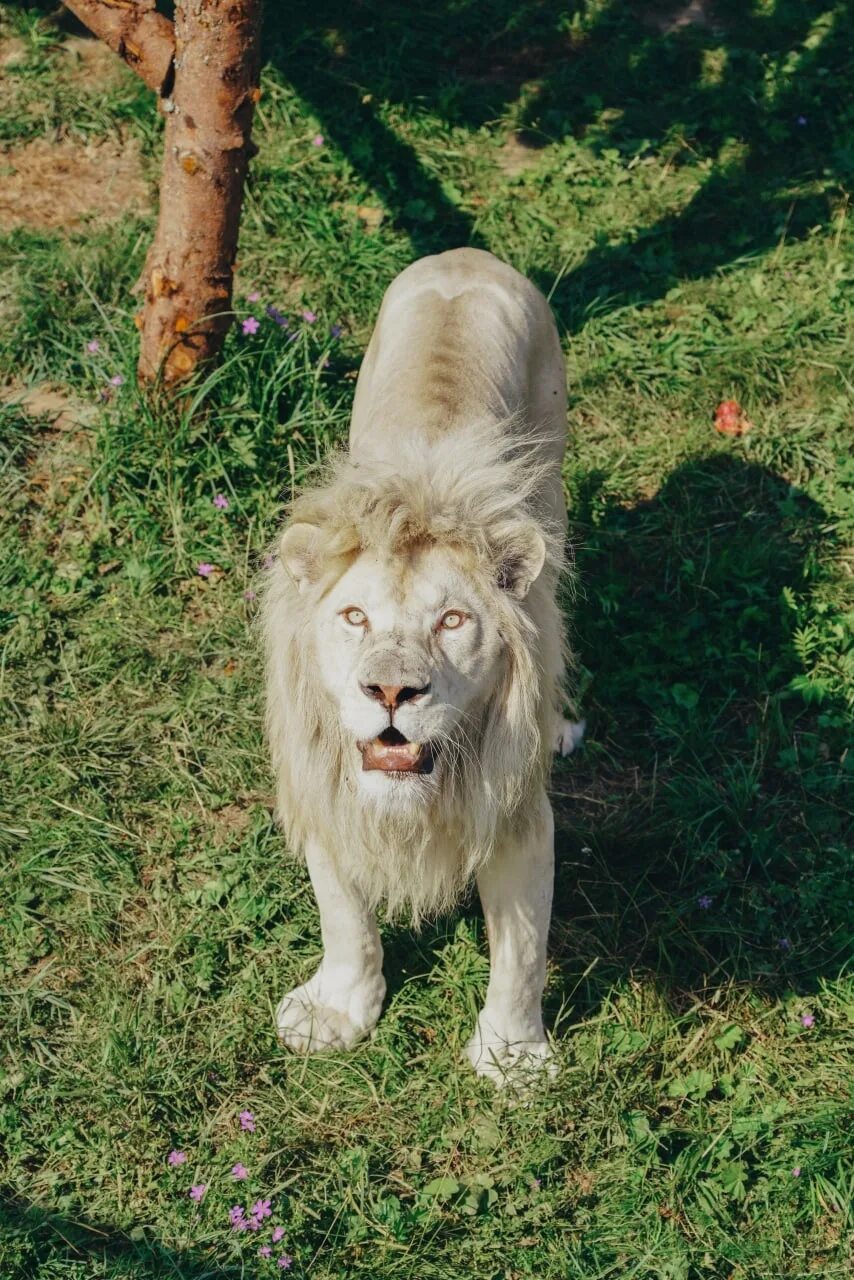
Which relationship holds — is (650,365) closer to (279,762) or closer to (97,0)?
(97,0)

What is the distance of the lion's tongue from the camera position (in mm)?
3426

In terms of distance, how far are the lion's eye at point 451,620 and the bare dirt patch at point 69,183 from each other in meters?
4.35

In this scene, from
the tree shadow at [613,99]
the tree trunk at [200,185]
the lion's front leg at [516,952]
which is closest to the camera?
the lion's front leg at [516,952]

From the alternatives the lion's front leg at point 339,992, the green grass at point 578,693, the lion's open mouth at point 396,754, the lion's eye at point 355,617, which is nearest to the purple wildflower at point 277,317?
the green grass at point 578,693

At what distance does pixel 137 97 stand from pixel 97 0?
2.07 metres

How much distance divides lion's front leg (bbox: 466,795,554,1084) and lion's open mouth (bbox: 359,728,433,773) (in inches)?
23.8

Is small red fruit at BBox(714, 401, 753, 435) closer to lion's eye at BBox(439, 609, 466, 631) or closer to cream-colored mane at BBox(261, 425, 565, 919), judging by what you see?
cream-colored mane at BBox(261, 425, 565, 919)

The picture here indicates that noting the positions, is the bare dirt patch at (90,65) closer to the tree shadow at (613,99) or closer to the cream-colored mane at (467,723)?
the tree shadow at (613,99)

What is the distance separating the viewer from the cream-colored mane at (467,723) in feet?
11.5

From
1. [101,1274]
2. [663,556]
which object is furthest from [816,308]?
[101,1274]

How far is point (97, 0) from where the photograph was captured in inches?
213

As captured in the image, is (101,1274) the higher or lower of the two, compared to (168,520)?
lower

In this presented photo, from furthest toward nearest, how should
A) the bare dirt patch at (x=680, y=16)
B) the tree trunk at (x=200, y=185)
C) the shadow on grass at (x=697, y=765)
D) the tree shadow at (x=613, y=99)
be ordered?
1. the bare dirt patch at (x=680, y=16)
2. the tree shadow at (x=613, y=99)
3. the tree trunk at (x=200, y=185)
4. the shadow on grass at (x=697, y=765)

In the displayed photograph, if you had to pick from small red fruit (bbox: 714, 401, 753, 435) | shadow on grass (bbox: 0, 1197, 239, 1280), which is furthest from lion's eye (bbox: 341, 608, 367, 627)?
small red fruit (bbox: 714, 401, 753, 435)
